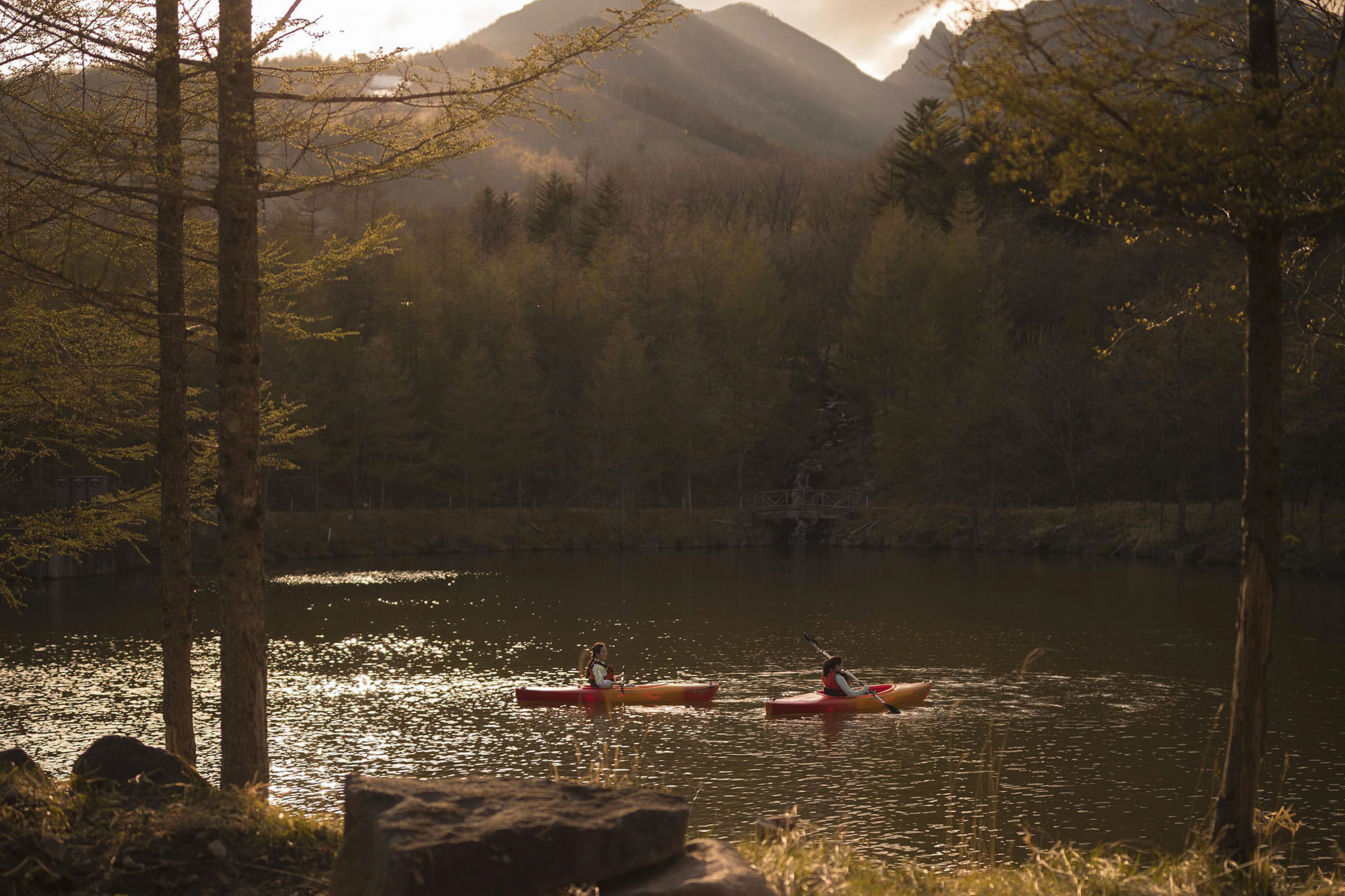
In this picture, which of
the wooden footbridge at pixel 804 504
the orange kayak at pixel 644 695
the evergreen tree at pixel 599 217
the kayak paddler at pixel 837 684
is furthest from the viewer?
the evergreen tree at pixel 599 217

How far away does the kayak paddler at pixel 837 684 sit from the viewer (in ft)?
57.5

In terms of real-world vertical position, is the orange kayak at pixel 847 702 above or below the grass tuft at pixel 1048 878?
below

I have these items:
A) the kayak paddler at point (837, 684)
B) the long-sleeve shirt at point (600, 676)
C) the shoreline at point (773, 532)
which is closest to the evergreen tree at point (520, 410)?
the shoreline at point (773, 532)

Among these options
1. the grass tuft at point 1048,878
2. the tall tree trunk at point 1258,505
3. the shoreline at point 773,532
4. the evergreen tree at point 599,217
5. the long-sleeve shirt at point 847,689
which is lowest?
the shoreline at point 773,532

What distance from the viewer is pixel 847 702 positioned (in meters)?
17.5

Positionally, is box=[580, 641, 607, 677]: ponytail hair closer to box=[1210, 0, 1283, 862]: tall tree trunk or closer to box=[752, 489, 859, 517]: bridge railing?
box=[1210, 0, 1283, 862]: tall tree trunk

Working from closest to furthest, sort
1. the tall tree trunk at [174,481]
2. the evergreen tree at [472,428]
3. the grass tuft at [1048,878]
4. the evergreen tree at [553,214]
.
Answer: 1. the grass tuft at [1048,878]
2. the tall tree trunk at [174,481]
3. the evergreen tree at [472,428]
4. the evergreen tree at [553,214]

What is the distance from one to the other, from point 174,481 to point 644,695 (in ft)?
35.3

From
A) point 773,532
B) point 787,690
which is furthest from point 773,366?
point 787,690

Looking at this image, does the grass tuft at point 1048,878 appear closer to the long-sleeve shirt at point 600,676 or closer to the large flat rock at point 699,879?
the large flat rock at point 699,879

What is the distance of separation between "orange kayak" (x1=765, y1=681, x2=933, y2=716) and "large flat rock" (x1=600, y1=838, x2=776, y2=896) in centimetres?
1317

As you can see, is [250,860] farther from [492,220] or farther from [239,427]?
[492,220]

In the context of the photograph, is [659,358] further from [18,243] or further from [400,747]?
[18,243]

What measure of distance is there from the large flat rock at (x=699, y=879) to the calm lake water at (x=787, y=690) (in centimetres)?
268
